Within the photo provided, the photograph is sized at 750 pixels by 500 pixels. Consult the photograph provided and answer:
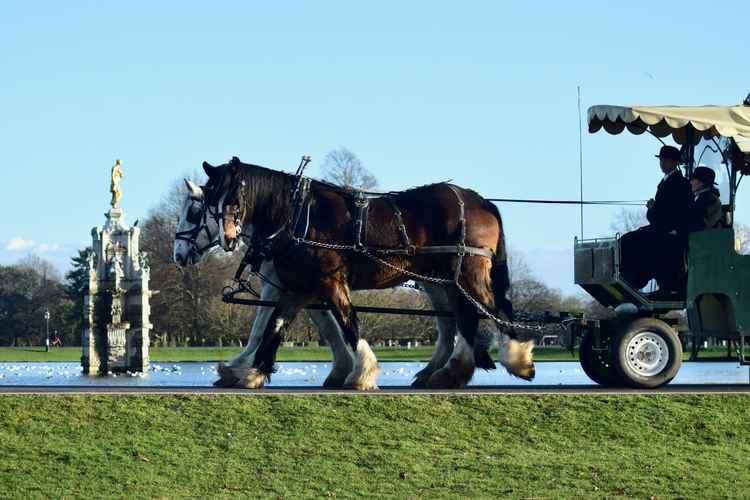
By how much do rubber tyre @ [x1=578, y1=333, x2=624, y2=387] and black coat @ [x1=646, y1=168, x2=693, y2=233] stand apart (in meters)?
1.58

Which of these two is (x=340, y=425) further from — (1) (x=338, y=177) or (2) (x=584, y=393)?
(1) (x=338, y=177)

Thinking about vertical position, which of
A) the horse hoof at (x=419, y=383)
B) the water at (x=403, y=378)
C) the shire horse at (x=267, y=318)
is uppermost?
the shire horse at (x=267, y=318)

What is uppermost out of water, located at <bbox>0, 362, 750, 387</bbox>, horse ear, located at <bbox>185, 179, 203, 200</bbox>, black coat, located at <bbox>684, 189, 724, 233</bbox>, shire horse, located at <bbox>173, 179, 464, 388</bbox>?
horse ear, located at <bbox>185, 179, 203, 200</bbox>

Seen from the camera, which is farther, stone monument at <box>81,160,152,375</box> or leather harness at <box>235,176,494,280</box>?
stone monument at <box>81,160,152,375</box>

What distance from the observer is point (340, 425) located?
1411 cm

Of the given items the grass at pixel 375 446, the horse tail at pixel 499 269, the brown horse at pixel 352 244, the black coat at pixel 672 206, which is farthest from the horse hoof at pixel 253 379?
Answer: the black coat at pixel 672 206

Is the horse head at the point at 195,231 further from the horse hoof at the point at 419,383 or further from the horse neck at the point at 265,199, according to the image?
the horse hoof at the point at 419,383

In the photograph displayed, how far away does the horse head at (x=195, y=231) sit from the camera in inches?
675

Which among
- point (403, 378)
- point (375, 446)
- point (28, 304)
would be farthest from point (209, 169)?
point (28, 304)

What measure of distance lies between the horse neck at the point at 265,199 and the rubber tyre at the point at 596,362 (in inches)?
156

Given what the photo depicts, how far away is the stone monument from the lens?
72438 mm

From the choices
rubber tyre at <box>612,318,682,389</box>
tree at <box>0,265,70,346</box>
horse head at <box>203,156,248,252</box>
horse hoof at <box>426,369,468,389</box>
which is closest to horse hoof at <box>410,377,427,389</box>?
horse hoof at <box>426,369,468,389</box>

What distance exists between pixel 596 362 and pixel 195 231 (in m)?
5.03

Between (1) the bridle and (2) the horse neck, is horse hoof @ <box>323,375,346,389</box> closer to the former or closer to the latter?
(2) the horse neck
